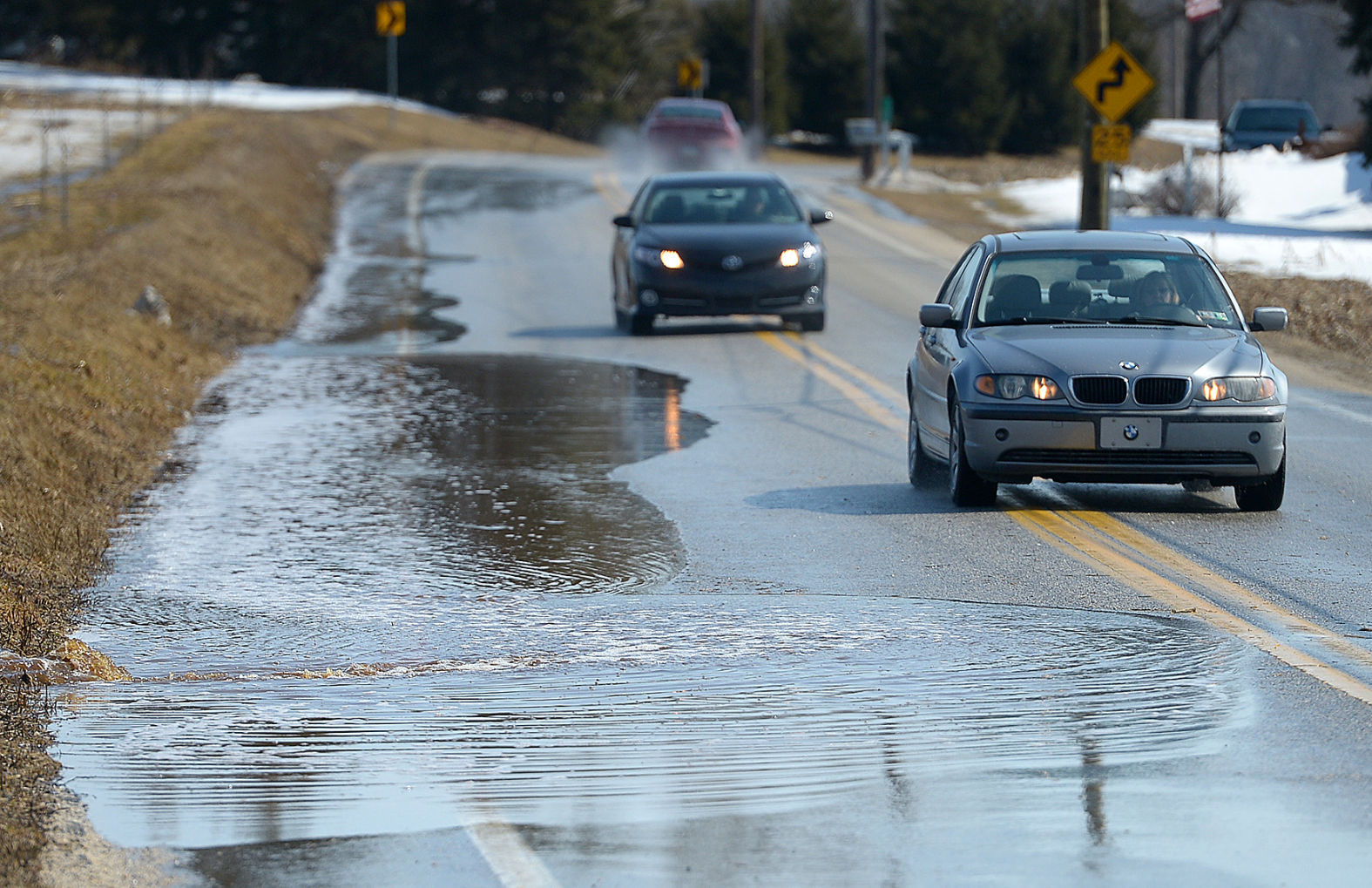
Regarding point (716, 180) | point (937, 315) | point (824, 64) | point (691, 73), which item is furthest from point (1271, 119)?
point (937, 315)

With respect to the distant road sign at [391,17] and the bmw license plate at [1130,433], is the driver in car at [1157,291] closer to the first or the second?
the bmw license plate at [1130,433]

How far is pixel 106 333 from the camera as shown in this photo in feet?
53.9

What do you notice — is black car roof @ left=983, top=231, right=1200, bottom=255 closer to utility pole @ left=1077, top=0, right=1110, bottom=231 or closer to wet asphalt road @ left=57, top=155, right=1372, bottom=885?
wet asphalt road @ left=57, top=155, right=1372, bottom=885

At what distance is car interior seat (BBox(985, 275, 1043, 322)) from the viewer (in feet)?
37.2

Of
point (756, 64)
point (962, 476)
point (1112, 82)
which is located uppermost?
point (756, 64)

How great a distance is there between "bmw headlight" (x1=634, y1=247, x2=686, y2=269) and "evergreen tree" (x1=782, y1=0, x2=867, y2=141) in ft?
159

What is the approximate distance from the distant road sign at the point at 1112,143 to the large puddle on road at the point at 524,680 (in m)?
15.0

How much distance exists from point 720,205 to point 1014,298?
10.0 meters

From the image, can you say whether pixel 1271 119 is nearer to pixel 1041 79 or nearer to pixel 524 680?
pixel 1041 79

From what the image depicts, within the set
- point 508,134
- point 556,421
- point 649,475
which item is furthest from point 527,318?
point 508,134

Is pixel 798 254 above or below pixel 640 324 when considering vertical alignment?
above

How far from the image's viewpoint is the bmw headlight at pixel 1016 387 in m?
10.4

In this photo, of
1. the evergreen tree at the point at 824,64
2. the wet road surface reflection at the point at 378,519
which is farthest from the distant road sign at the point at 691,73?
the wet road surface reflection at the point at 378,519

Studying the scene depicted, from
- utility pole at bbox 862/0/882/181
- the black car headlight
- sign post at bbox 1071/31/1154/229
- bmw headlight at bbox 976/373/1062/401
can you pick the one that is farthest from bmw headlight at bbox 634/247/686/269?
utility pole at bbox 862/0/882/181
